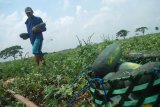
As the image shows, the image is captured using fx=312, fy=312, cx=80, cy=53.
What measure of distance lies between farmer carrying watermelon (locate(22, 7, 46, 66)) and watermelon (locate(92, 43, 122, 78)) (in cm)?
617

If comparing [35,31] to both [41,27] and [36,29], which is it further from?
[41,27]

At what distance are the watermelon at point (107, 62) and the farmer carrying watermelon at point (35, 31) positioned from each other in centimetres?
617

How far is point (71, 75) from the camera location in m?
5.96

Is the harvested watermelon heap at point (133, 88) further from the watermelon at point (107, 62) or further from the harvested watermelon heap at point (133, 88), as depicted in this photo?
the watermelon at point (107, 62)

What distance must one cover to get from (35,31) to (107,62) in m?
6.36

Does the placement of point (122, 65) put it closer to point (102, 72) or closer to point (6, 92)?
point (102, 72)

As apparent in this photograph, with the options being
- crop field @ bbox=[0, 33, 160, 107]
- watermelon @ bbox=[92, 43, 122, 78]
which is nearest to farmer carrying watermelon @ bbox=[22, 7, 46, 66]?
crop field @ bbox=[0, 33, 160, 107]

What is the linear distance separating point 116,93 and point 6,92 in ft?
12.5

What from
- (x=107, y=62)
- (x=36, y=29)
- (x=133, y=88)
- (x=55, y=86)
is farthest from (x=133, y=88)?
(x=36, y=29)

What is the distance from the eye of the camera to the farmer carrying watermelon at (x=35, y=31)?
9414mm

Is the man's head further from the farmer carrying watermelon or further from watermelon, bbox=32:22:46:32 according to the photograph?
watermelon, bbox=32:22:46:32

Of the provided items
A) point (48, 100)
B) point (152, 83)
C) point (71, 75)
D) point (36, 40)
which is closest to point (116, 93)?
point (152, 83)

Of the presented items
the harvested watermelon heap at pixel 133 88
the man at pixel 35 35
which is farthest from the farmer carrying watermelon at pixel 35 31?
the harvested watermelon heap at pixel 133 88

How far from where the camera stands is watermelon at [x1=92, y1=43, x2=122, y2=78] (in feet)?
10.9
